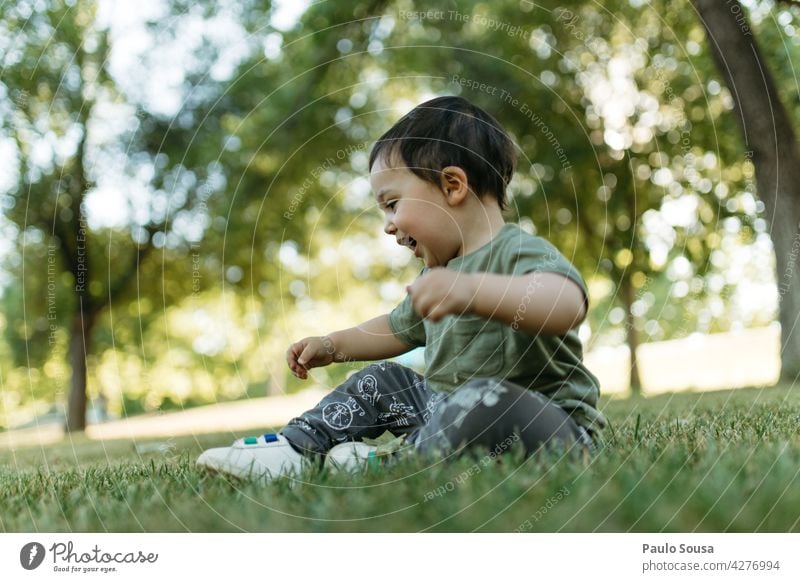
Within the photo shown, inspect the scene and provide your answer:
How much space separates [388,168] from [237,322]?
193 inches

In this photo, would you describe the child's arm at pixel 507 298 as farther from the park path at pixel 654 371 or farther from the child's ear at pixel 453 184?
the park path at pixel 654 371

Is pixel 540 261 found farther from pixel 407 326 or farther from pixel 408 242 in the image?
pixel 407 326

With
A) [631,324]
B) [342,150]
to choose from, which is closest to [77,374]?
[342,150]

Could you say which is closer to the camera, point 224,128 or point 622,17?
point 622,17

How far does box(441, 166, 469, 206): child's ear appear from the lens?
1.26 m

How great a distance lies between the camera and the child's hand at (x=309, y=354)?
140cm

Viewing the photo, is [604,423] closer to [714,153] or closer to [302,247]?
[714,153]

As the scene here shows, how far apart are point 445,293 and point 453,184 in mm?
402

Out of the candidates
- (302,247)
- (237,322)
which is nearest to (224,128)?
(302,247)

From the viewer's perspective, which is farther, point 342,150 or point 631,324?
point 631,324
